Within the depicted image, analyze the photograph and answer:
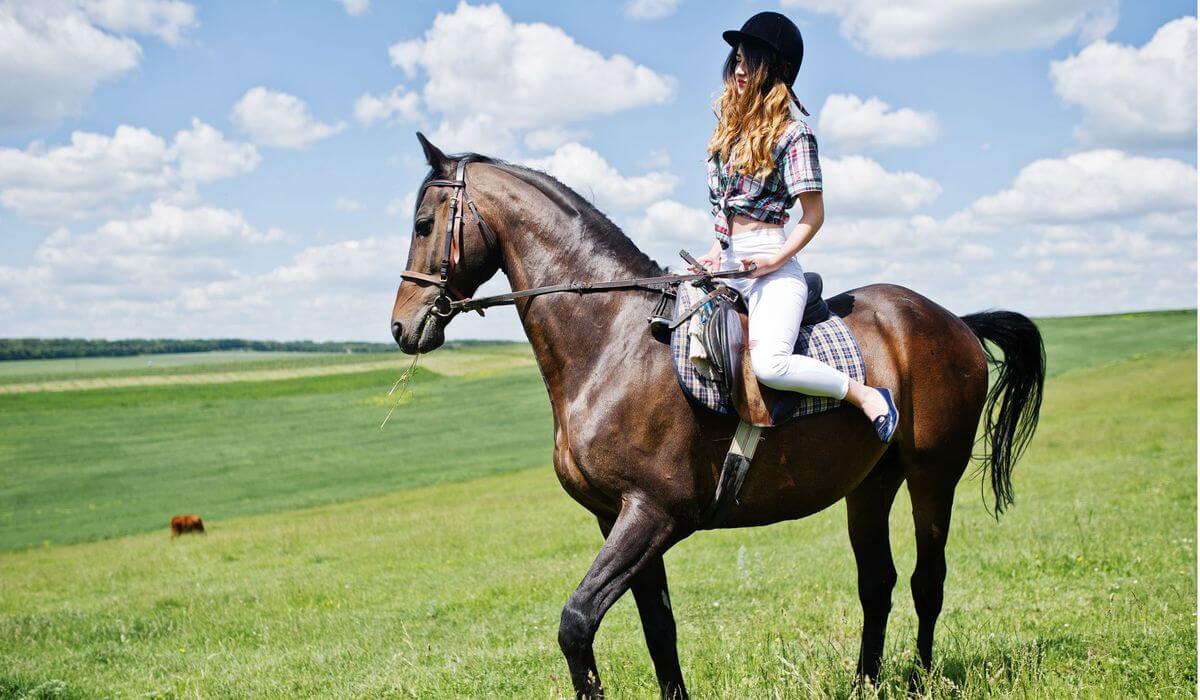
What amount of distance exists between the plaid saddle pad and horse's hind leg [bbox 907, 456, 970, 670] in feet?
3.69

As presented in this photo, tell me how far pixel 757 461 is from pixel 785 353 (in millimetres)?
565

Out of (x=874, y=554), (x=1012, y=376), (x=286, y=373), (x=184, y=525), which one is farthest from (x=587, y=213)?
(x=286, y=373)

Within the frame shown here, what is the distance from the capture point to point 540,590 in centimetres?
985

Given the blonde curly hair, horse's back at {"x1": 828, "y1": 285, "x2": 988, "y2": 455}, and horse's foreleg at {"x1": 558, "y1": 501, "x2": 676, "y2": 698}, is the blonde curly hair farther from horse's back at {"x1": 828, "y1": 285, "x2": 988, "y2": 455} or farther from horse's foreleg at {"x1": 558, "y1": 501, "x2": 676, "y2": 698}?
horse's foreleg at {"x1": 558, "y1": 501, "x2": 676, "y2": 698}

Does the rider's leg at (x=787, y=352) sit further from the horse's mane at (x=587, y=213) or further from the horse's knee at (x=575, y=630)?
the horse's knee at (x=575, y=630)

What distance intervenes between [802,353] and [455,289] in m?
1.77

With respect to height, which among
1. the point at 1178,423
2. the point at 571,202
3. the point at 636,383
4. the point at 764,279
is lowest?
the point at 1178,423

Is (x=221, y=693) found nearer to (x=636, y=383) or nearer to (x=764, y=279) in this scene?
(x=636, y=383)

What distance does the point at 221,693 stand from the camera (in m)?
6.22

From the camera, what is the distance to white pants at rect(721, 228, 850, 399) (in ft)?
13.6

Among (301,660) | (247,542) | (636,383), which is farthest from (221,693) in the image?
(247,542)

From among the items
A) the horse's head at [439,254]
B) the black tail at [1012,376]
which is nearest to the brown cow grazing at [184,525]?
the horse's head at [439,254]

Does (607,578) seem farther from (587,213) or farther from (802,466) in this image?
(587,213)

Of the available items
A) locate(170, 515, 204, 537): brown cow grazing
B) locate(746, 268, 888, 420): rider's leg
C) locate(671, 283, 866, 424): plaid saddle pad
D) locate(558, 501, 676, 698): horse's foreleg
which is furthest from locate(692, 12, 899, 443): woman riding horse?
locate(170, 515, 204, 537): brown cow grazing
